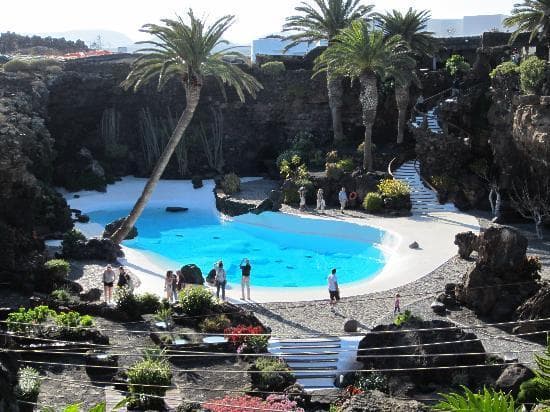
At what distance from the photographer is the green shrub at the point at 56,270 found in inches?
958

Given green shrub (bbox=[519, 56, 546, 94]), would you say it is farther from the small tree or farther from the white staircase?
the white staircase

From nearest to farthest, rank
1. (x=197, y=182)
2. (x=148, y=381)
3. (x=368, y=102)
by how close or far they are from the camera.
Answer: (x=148, y=381) < (x=368, y=102) < (x=197, y=182)

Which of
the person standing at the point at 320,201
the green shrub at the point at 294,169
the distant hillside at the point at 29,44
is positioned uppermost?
the distant hillside at the point at 29,44

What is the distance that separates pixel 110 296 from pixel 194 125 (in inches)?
886

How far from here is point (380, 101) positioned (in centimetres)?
4169

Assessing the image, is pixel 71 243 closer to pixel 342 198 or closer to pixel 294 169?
pixel 342 198

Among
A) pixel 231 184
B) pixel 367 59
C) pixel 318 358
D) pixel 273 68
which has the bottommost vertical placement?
pixel 318 358

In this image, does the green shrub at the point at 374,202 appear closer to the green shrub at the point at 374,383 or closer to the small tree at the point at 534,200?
the small tree at the point at 534,200

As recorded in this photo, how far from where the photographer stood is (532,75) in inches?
1156

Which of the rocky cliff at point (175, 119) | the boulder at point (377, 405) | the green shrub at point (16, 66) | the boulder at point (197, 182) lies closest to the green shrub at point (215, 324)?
the boulder at point (377, 405)

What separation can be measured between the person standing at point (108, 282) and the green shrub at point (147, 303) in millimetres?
1575

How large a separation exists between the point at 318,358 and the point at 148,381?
4.90 meters

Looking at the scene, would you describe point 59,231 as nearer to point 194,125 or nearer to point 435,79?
point 194,125

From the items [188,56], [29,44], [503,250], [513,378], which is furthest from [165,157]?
[29,44]
